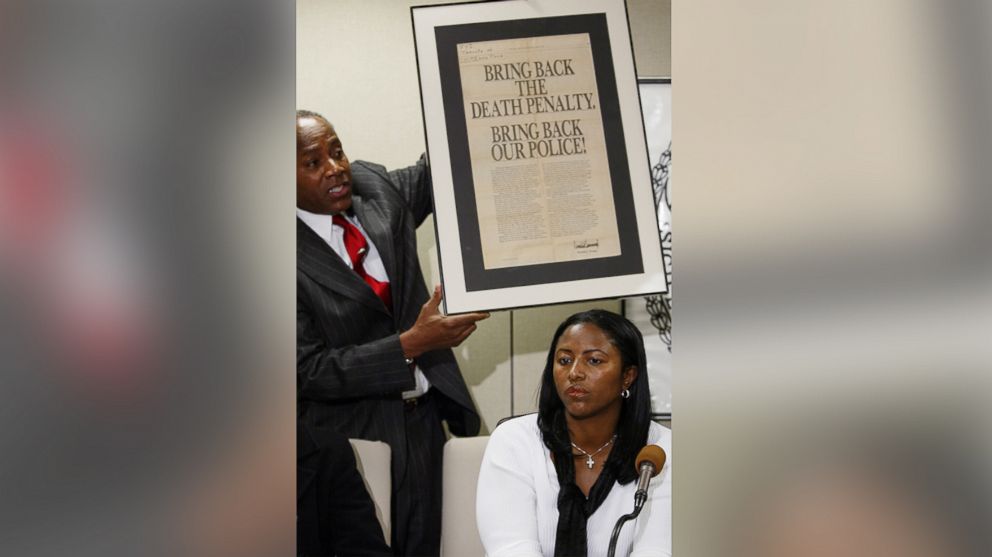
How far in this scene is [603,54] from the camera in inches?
66.4

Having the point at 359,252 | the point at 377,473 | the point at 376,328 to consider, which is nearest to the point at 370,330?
the point at 376,328

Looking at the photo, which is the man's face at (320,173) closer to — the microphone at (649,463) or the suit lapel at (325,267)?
the suit lapel at (325,267)

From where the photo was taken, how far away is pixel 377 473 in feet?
6.70

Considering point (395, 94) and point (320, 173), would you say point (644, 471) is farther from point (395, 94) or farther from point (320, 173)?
point (395, 94)

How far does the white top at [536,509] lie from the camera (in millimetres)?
1804

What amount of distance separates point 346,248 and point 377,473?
1.50 feet

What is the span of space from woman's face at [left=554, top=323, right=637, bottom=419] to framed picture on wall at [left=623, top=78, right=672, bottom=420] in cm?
64

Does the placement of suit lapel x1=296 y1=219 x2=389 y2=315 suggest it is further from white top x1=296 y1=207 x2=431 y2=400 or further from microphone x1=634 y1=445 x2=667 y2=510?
microphone x1=634 y1=445 x2=667 y2=510
